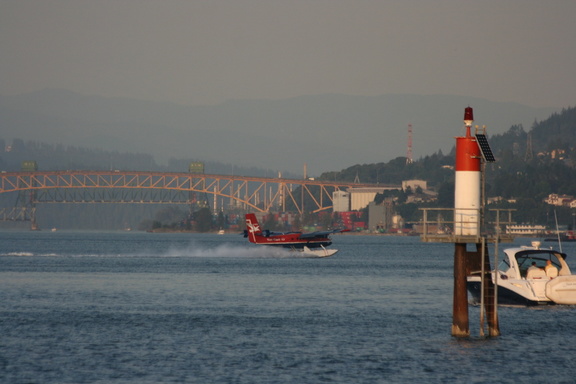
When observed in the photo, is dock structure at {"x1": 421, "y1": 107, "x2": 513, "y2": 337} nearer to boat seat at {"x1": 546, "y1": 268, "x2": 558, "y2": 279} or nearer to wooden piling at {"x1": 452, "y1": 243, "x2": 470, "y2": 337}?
wooden piling at {"x1": 452, "y1": 243, "x2": 470, "y2": 337}

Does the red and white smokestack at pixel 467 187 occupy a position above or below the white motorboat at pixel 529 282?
above

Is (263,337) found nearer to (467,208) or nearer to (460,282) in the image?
(460,282)

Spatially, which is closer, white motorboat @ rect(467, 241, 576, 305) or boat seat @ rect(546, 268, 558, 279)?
white motorboat @ rect(467, 241, 576, 305)

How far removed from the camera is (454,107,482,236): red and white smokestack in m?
24.4

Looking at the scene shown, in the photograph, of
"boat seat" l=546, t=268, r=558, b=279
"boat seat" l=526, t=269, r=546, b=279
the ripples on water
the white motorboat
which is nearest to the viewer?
the ripples on water

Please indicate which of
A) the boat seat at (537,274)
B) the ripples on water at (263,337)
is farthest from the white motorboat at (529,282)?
the ripples on water at (263,337)

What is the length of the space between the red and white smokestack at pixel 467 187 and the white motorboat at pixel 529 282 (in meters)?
6.01

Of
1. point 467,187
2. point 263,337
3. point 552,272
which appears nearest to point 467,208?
point 467,187

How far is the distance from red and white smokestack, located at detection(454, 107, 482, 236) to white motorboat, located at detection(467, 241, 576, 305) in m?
6.01

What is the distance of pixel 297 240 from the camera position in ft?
294

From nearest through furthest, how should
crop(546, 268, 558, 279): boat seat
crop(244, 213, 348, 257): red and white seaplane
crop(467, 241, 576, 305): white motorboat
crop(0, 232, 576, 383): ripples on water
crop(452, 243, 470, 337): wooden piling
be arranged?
crop(0, 232, 576, 383): ripples on water, crop(452, 243, 470, 337): wooden piling, crop(467, 241, 576, 305): white motorboat, crop(546, 268, 558, 279): boat seat, crop(244, 213, 348, 257): red and white seaplane

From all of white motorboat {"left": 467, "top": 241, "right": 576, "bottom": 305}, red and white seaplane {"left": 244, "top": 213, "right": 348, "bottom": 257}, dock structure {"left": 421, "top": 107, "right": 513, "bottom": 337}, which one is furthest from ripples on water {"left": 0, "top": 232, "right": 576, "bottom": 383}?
red and white seaplane {"left": 244, "top": 213, "right": 348, "bottom": 257}

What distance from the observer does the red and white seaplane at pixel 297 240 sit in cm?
8925

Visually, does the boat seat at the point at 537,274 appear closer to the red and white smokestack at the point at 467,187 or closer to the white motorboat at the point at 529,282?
the white motorboat at the point at 529,282
